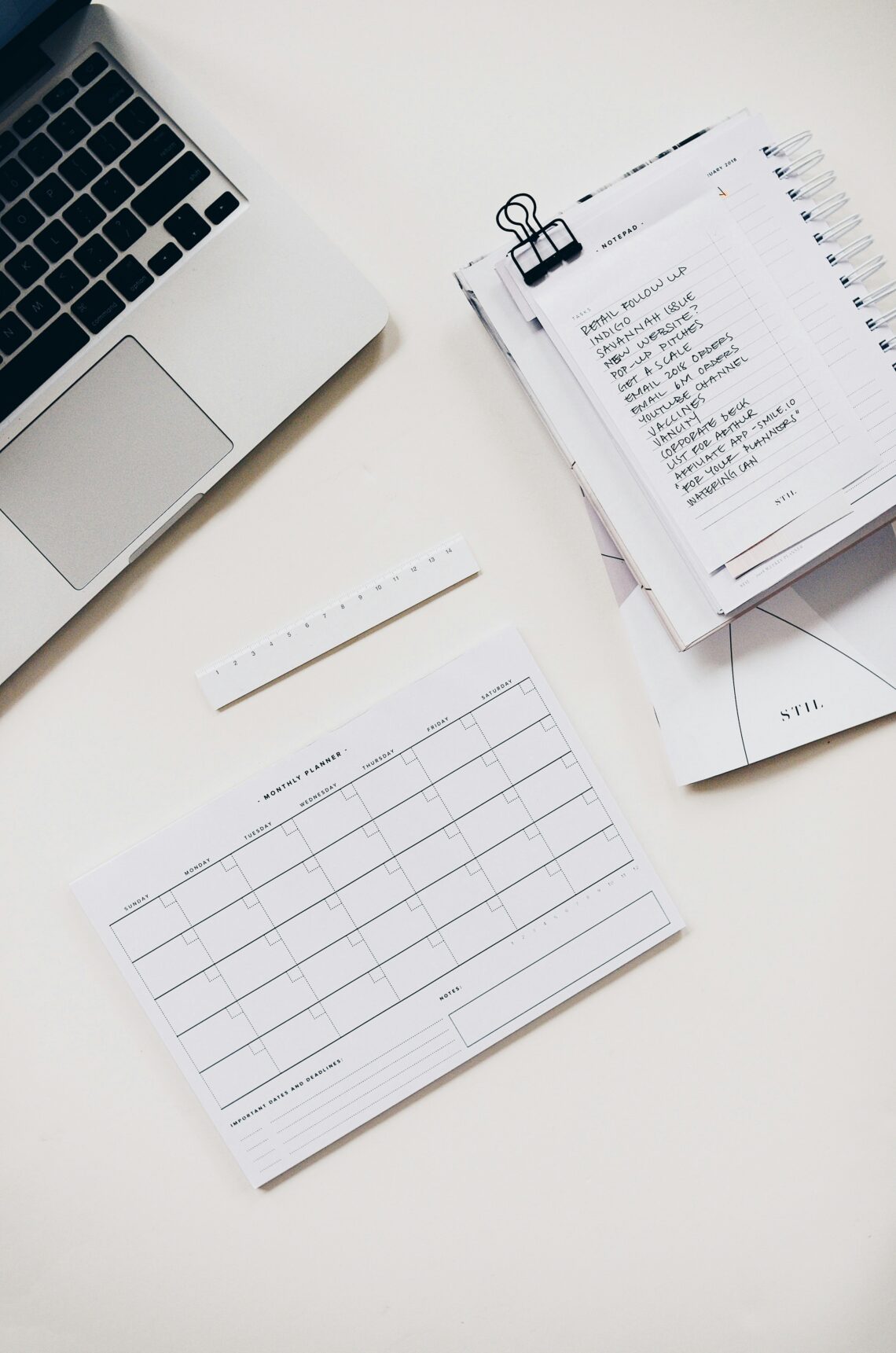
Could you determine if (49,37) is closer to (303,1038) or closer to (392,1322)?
(303,1038)

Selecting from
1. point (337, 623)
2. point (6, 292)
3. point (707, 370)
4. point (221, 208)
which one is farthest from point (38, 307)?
point (707, 370)

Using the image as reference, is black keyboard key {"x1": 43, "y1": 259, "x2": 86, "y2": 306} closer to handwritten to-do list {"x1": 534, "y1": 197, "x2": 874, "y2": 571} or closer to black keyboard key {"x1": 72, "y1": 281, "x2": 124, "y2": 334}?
black keyboard key {"x1": 72, "y1": 281, "x2": 124, "y2": 334}

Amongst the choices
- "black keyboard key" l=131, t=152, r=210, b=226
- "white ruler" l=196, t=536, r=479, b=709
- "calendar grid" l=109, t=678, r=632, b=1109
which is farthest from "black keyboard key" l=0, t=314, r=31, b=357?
"calendar grid" l=109, t=678, r=632, b=1109

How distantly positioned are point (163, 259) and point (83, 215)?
0.17 feet

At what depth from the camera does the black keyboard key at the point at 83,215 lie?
55 cm

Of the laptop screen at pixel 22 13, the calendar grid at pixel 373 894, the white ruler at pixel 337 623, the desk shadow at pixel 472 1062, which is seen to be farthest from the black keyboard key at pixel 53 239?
the desk shadow at pixel 472 1062

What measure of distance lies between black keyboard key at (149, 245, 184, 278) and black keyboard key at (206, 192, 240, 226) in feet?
0.10

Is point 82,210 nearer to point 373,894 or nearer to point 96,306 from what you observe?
point 96,306

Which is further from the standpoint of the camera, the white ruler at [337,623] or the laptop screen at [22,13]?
the white ruler at [337,623]

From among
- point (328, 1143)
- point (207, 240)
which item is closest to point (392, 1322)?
point (328, 1143)

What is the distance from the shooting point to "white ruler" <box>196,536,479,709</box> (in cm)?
62

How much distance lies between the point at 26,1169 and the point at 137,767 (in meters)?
0.29

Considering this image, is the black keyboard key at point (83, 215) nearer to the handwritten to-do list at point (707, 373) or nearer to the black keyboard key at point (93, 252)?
the black keyboard key at point (93, 252)

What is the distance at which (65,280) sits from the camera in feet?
1.82
